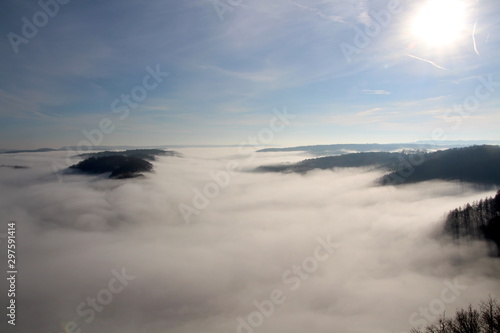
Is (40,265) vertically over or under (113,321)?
over

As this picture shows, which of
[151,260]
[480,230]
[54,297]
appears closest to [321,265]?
[480,230]

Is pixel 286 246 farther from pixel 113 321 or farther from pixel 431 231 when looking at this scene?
pixel 113 321

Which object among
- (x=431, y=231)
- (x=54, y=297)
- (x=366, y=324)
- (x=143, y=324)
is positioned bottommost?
(x=143, y=324)

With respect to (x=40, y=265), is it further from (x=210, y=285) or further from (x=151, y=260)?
(x=210, y=285)

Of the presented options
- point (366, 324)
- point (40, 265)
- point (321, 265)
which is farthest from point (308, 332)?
point (40, 265)

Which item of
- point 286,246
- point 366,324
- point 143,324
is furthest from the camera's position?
point 286,246

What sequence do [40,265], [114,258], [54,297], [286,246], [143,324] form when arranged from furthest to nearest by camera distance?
[286,246], [114,258], [40,265], [54,297], [143,324]

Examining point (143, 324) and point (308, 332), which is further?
point (143, 324)
